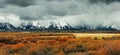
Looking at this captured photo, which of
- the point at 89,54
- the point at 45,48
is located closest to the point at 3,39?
the point at 45,48

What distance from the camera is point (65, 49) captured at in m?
42.9

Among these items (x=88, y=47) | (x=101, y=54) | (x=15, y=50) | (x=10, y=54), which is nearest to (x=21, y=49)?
(x=15, y=50)

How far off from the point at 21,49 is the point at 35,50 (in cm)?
667

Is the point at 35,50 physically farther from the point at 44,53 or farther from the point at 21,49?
the point at 21,49

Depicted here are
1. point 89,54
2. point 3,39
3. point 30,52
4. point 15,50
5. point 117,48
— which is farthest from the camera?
point 3,39

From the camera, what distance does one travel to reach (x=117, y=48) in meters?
31.8

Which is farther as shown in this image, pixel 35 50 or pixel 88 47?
pixel 88 47

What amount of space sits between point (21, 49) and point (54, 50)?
677cm

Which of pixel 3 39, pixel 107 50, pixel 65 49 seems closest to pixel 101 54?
pixel 107 50

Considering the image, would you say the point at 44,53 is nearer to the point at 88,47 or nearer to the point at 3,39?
the point at 88,47

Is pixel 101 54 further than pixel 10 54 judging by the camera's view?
No

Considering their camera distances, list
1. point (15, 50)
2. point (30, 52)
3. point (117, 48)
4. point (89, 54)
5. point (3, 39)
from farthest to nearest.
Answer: point (3, 39) < point (15, 50) < point (30, 52) < point (89, 54) < point (117, 48)

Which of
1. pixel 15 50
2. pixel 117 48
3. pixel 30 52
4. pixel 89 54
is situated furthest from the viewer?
pixel 15 50

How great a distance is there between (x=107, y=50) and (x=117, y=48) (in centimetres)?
123
